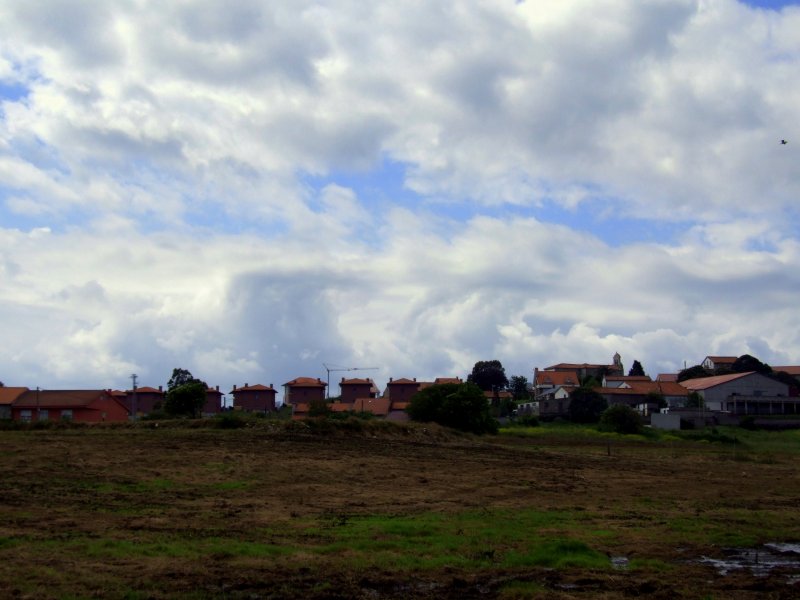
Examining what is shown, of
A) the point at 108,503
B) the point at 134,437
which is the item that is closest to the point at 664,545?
the point at 108,503

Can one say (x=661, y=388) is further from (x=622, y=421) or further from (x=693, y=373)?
(x=622, y=421)

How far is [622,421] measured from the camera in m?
83.7

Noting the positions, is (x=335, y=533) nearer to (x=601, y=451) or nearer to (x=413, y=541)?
(x=413, y=541)

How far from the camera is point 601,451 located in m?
59.0

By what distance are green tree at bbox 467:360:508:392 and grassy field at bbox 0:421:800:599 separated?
92524mm

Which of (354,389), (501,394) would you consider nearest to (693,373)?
(501,394)

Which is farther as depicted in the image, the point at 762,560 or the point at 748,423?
the point at 748,423

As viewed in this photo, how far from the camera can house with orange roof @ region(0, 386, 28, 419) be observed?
8275cm

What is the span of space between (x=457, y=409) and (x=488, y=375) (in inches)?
2631

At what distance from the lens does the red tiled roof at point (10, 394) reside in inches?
3310

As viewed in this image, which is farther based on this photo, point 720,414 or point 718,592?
point 720,414

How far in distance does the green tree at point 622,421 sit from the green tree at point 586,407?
→ 15.1m

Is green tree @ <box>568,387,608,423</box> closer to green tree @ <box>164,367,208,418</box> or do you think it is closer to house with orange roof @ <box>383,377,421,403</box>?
house with orange roof @ <box>383,377,421,403</box>

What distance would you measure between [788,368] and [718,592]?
16460 centimetres
